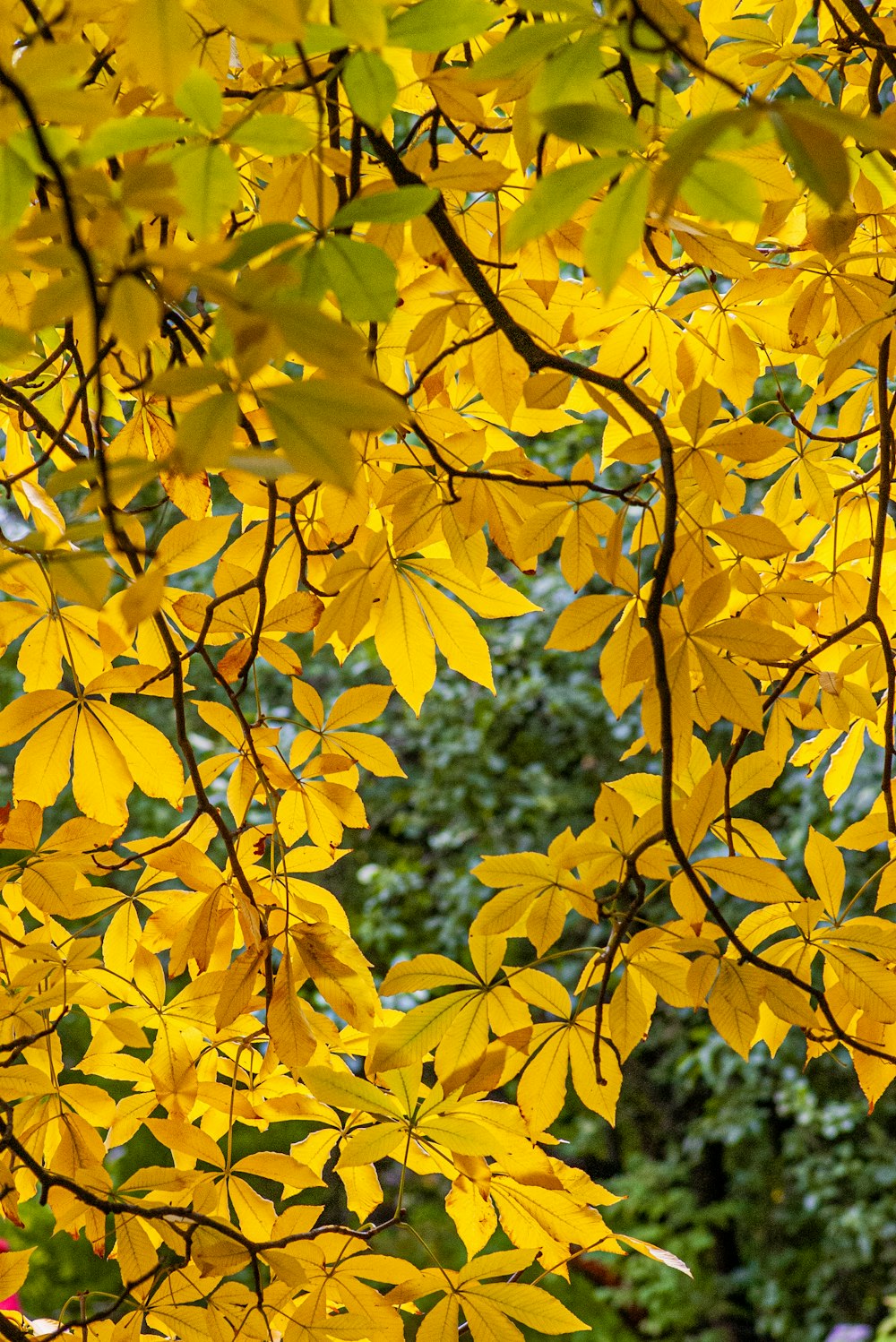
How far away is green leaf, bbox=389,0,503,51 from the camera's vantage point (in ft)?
1.66

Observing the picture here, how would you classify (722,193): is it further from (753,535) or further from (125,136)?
(753,535)

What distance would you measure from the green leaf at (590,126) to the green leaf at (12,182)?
0.20 meters

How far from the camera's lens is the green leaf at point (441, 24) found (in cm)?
51

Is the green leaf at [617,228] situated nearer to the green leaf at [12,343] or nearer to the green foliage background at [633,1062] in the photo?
the green leaf at [12,343]

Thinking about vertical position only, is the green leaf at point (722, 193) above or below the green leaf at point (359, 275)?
above

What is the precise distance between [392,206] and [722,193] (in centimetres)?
12

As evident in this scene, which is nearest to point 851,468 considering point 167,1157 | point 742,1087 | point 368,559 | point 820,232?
point 820,232

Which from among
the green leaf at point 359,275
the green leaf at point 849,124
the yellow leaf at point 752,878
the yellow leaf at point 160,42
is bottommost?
the green leaf at point 849,124

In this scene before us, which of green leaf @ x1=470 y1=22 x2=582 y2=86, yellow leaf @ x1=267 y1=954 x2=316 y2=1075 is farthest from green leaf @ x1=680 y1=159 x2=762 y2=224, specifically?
yellow leaf @ x1=267 y1=954 x2=316 y2=1075

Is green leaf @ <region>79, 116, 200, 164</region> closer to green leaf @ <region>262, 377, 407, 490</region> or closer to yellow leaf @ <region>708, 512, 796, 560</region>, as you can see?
green leaf @ <region>262, 377, 407, 490</region>

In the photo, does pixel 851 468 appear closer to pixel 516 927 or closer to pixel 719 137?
pixel 516 927

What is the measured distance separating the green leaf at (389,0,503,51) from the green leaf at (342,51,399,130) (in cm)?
2

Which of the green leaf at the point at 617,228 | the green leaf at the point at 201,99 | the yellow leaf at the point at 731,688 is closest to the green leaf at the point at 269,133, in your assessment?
the green leaf at the point at 201,99

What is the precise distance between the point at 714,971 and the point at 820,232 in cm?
47
